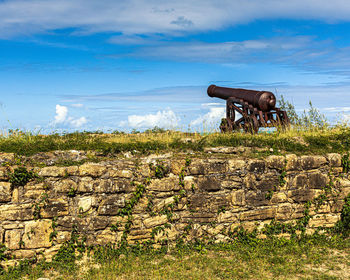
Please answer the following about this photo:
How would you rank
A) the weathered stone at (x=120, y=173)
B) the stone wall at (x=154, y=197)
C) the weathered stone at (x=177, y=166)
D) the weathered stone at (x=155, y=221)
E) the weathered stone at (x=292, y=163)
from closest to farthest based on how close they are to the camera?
the stone wall at (x=154, y=197)
the weathered stone at (x=120, y=173)
the weathered stone at (x=155, y=221)
the weathered stone at (x=177, y=166)
the weathered stone at (x=292, y=163)

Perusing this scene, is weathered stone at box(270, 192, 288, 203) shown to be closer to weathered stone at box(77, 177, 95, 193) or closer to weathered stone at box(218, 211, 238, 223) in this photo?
weathered stone at box(218, 211, 238, 223)

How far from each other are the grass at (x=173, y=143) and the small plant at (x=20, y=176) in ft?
2.35

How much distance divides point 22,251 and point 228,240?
4473mm

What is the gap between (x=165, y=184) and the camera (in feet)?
25.0

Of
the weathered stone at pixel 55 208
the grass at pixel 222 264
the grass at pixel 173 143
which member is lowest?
the grass at pixel 222 264

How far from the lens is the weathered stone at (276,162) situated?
832cm

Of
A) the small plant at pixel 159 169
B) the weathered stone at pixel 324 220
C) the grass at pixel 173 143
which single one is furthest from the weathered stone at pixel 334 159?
the small plant at pixel 159 169

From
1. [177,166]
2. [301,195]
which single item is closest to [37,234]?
[177,166]

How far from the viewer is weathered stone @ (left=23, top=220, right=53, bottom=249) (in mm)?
6973

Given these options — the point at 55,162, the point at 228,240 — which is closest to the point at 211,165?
the point at 228,240

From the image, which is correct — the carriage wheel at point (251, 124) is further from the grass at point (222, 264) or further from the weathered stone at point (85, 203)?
the weathered stone at point (85, 203)

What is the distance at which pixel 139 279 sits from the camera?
20.9ft

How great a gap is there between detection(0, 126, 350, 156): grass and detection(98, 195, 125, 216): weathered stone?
129cm

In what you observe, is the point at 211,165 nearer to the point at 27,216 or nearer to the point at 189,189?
the point at 189,189
